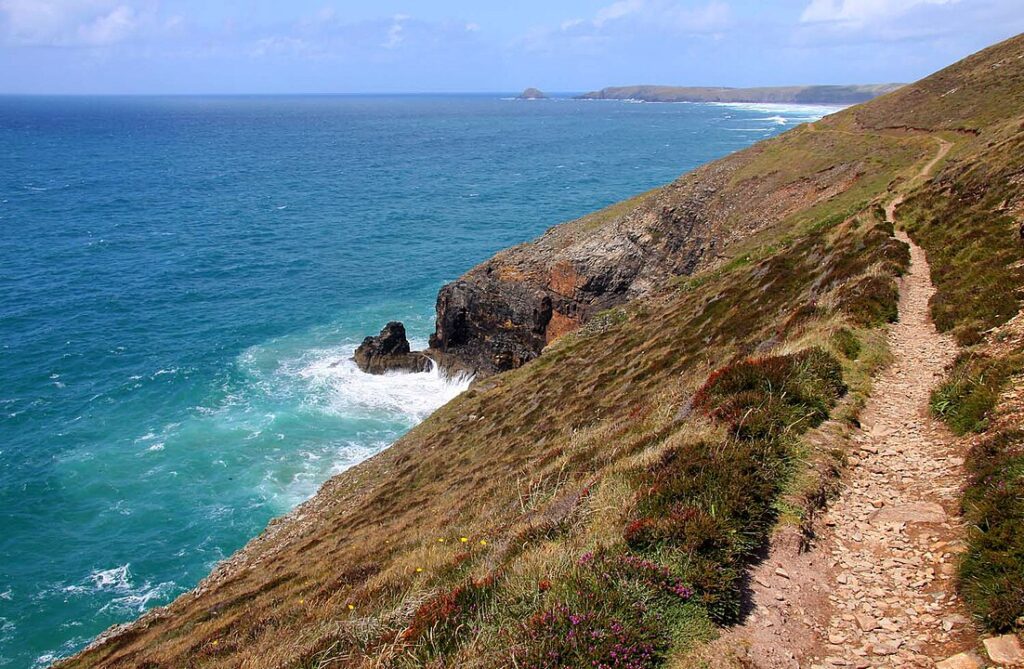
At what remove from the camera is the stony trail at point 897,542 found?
23.7 feet

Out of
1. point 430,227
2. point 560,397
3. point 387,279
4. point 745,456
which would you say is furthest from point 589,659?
point 430,227

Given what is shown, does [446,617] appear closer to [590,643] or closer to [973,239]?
[590,643]

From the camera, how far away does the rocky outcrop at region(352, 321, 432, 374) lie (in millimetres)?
57188

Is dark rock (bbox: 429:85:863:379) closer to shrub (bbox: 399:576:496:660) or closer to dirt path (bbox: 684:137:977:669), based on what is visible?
dirt path (bbox: 684:137:977:669)

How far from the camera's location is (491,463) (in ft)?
Result: 80.7

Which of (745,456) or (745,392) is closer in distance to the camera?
(745,456)

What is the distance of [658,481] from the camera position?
406 inches

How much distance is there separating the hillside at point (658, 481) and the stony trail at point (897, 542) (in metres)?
0.19

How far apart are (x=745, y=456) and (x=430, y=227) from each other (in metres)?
97.1

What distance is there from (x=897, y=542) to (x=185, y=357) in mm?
63005

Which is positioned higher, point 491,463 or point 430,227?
point 430,227

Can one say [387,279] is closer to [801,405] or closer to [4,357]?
[4,357]

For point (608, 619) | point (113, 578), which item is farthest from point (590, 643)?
point (113, 578)

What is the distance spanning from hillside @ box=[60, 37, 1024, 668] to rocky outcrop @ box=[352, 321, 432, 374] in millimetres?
15984
